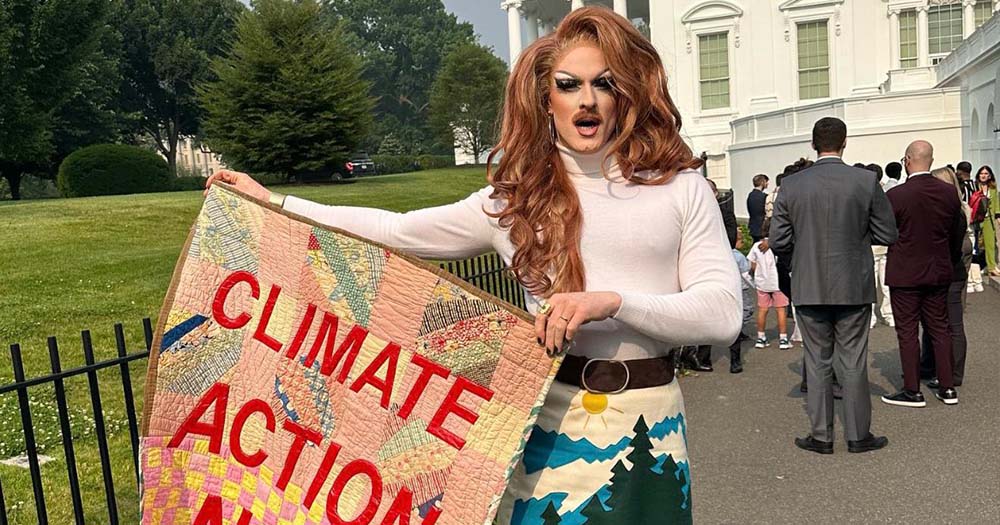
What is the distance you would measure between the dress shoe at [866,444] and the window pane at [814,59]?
35.4 metres

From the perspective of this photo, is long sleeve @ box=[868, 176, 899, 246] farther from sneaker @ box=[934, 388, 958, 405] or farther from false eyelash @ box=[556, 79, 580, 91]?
false eyelash @ box=[556, 79, 580, 91]

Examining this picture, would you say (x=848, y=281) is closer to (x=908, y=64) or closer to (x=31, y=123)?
(x=31, y=123)

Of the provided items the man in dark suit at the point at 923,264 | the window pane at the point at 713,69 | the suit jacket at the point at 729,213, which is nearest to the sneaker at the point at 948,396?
the man in dark suit at the point at 923,264

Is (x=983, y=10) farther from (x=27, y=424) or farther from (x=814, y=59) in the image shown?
Result: (x=27, y=424)

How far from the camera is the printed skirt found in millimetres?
2146

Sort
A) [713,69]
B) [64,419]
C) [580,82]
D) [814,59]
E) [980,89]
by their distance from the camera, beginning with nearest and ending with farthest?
1. [580,82]
2. [64,419]
3. [980,89]
4. [814,59]
5. [713,69]

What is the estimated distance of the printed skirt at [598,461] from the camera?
215 cm

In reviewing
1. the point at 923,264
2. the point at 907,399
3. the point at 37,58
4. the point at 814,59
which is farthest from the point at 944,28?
the point at 907,399

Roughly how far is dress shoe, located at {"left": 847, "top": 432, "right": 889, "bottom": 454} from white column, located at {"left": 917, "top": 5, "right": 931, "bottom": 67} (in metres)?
34.7

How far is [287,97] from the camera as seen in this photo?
32219 mm

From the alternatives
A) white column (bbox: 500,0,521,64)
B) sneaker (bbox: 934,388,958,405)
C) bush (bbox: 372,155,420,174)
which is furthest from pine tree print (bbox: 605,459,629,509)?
bush (bbox: 372,155,420,174)

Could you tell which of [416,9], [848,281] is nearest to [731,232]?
[848,281]

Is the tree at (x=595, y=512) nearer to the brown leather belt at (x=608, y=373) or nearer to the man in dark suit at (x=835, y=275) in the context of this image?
the brown leather belt at (x=608, y=373)

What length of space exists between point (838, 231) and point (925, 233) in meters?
1.37
